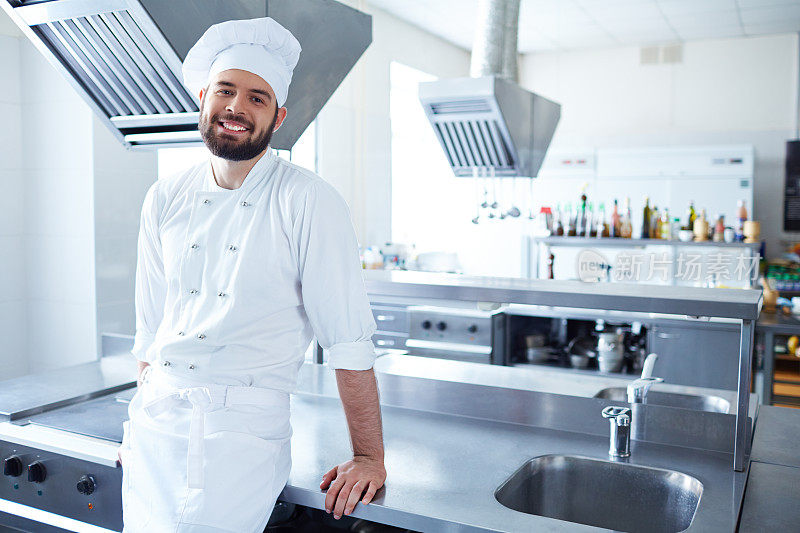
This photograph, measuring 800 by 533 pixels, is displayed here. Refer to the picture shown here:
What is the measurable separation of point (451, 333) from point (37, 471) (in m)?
3.41

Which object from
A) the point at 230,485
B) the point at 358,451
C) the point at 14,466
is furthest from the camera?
the point at 14,466

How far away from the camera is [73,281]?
12.4ft

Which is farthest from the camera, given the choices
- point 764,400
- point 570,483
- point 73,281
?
point 764,400

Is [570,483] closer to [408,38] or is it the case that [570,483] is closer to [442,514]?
[442,514]

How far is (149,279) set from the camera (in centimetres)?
184

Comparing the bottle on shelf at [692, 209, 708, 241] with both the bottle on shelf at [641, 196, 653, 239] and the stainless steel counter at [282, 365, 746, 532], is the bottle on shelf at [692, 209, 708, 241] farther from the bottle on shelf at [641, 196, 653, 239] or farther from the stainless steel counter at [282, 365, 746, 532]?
the stainless steel counter at [282, 365, 746, 532]

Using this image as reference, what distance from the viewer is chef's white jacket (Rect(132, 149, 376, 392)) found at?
62.0 inches

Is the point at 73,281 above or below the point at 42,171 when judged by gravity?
below

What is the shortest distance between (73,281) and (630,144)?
222 inches

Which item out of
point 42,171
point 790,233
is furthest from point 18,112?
point 790,233

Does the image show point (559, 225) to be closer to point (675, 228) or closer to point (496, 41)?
point (675, 228)

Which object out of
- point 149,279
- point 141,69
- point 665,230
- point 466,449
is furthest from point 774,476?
point 665,230

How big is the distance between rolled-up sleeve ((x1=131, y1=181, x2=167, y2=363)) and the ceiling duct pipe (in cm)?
153

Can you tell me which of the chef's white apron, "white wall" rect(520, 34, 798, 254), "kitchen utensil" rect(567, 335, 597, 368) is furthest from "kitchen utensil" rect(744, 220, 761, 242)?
the chef's white apron
